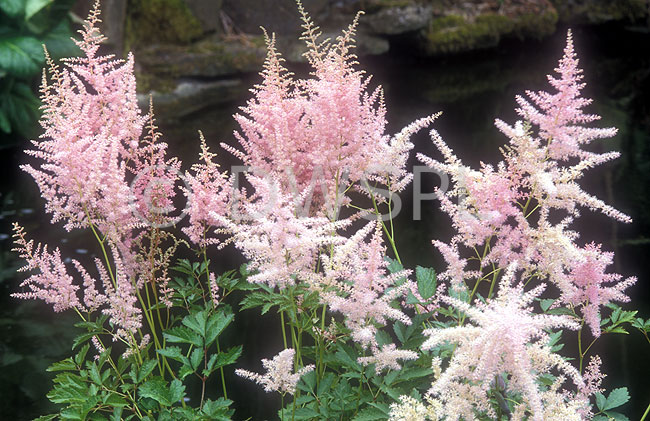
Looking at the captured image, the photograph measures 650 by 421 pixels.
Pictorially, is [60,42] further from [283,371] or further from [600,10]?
[600,10]

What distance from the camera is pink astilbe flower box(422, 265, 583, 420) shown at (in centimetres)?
114

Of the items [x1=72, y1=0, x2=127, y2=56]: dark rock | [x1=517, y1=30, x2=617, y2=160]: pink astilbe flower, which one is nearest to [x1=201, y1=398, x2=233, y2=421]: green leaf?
[x1=517, y1=30, x2=617, y2=160]: pink astilbe flower

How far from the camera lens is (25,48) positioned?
503cm

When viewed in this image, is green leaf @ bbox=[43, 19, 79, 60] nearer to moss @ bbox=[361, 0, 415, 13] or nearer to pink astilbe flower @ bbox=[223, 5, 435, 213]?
moss @ bbox=[361, 0, 415, 13]

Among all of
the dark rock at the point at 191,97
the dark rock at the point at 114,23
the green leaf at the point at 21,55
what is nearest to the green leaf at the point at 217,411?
the green leaf at the point at 21,55

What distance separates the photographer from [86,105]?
162 cm

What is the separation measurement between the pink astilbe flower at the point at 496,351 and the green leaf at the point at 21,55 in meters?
4.51

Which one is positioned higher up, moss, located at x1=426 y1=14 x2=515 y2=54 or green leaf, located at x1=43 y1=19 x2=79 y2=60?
green leaf, located at x1=43 y1=19 x2=79 y2=60

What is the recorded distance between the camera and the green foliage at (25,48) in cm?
498

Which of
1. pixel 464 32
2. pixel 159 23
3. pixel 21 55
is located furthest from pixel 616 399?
pixel 464 32

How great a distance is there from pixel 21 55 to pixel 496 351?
469cm

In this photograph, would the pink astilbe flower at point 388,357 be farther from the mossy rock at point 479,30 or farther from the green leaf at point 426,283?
the mossy rock at point 479,30

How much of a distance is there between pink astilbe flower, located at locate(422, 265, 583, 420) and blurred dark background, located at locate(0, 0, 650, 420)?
51.4 inches

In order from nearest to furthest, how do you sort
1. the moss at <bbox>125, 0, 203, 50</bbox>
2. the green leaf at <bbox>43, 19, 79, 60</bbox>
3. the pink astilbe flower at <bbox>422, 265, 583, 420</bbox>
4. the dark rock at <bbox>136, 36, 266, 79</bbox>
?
1. the pink astilbe flower at <bbox>422, 265, 583, 420</bbox>
2. the green leaf at <bbox>43, 19, 79, 60</bbox>
3. the dark rock at <bbox>136, 36, 266, 79</bbox>
4. the moss at <bbox>125, 0, 203, 50</bbox>
